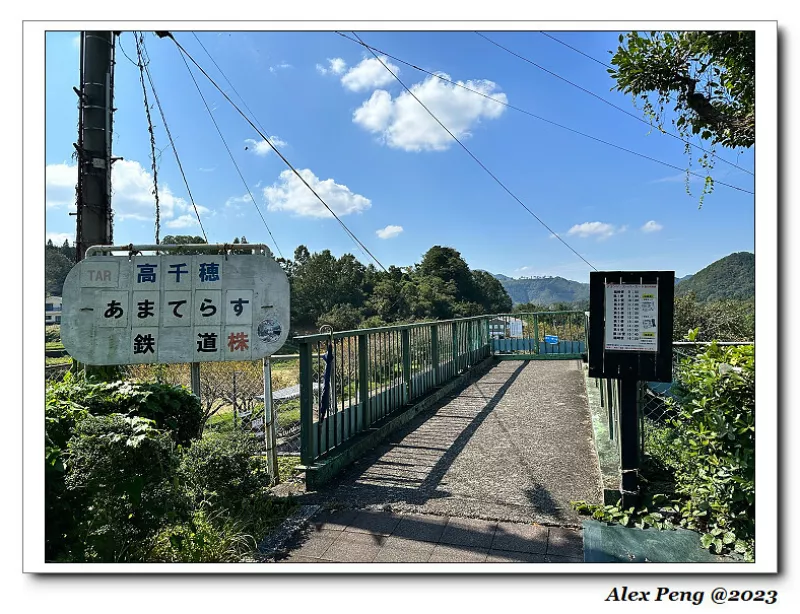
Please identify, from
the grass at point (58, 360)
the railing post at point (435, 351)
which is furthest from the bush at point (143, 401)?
the railing post at point (435, 351)

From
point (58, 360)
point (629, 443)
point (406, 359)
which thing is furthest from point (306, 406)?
point (406, 359)

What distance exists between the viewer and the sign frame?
2791 millimetres

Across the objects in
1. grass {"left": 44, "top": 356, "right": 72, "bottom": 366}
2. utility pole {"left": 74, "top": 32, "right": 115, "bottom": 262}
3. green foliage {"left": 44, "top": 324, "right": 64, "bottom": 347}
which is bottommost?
grass {"left": 44, "top": 356, "right": 72, "bottom": 366}

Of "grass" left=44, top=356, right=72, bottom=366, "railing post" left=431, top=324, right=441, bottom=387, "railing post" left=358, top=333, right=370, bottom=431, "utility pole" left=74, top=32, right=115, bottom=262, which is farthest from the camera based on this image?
"railing post" left=431, top=324, right=441, bottom=387

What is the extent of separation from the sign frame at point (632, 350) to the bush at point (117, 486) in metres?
2.48

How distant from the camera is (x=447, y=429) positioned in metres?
4.95

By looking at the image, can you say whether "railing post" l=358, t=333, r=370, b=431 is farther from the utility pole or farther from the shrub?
the utility pole

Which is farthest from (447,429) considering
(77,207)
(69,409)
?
(77,207)

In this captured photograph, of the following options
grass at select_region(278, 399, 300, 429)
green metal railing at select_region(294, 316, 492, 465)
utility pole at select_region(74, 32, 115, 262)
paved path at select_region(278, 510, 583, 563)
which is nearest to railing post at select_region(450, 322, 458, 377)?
green metal railing at select_region(294, 316, 492, 465)

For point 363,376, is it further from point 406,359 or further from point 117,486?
point 117,486

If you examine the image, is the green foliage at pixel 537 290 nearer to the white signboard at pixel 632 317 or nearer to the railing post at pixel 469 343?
the railing post at pixel 469 343

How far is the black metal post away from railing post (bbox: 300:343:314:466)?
6.75 ft

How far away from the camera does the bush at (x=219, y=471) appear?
8.87 feet
